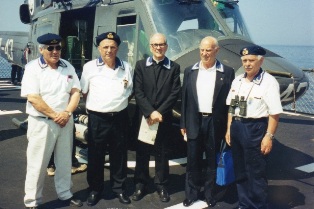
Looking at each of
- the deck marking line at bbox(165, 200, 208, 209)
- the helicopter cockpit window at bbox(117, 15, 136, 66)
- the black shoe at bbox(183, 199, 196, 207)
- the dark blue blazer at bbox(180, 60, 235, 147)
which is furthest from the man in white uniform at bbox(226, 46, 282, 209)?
the helicopter cockpit window at bbox(117, 15, 136, 66)

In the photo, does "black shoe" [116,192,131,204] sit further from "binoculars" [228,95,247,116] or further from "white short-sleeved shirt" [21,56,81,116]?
"binoculars" [228,95,247,116]

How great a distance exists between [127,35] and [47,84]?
2.21 m

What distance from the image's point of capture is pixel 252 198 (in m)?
3.59

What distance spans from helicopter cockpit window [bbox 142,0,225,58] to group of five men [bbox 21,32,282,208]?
1114 millimetres

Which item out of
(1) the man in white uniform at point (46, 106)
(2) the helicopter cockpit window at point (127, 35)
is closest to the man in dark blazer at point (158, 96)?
(1) the man in white uniform at point (46, 106)

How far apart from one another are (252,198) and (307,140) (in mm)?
4504

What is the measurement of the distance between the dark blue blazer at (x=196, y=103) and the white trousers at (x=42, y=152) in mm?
1408

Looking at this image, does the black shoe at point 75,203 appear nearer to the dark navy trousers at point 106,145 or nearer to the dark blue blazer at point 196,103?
the dark navy trousers at point 106,145

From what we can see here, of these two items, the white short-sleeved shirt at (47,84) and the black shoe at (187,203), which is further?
the black shoe at (187,203)

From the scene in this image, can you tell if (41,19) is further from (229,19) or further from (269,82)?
(269,82)

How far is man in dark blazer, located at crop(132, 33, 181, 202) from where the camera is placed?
3.77 meters

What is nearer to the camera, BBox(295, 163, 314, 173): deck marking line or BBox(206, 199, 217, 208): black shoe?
BBox(206, 199, 217, 208): black shoe

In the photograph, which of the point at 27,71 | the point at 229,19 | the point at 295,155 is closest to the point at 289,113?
the point at 295,155

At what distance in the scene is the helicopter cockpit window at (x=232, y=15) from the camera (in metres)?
5.43
